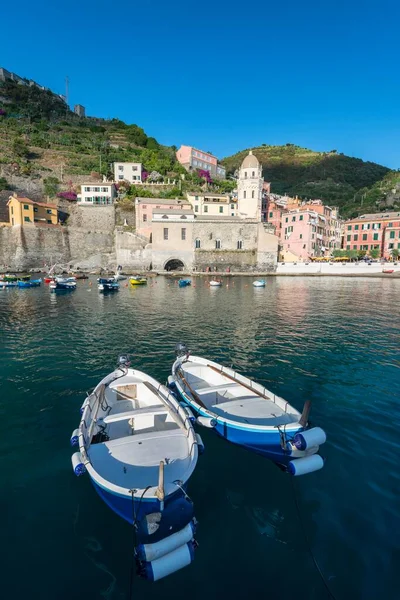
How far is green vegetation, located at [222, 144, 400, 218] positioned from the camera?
11212 cm

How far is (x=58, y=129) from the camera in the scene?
330ft

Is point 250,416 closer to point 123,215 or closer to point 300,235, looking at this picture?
point 123,215

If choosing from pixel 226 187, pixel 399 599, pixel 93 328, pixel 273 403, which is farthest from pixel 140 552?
pixel 226 187

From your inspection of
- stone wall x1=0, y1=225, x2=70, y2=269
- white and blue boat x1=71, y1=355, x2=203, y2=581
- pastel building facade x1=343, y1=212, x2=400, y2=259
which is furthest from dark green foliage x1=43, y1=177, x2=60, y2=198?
white and blue boat x1=71, y1=355, x2=203, y2=581

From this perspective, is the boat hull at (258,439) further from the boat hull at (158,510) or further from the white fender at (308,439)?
the boat hull at (158,510)

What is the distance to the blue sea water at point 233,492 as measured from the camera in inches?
202

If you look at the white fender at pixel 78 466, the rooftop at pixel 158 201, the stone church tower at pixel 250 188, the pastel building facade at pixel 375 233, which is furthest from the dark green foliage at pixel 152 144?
the white fender at pixel 78 466

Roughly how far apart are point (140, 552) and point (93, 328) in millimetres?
18437

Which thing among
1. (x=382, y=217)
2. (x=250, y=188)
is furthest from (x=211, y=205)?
(x=382, y=217)

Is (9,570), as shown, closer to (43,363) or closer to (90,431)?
→ (90,431)

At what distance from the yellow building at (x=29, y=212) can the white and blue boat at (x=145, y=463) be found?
63886mm

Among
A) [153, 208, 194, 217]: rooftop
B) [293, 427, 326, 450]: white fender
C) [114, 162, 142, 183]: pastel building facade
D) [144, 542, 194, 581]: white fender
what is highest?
[114, 162, 142, 183]: pastel building facade

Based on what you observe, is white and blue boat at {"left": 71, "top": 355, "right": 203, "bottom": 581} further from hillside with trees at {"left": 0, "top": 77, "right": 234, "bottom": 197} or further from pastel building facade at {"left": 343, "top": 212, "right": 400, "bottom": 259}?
pastel building facade at {"left": 343, "top": 212, "right": 400, "bottom": 259}

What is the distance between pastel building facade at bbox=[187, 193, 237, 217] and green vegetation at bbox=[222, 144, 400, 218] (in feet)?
183
